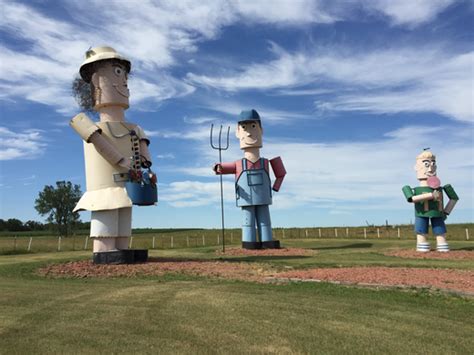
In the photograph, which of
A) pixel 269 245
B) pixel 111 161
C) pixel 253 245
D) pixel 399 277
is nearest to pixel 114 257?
pixel 111 161

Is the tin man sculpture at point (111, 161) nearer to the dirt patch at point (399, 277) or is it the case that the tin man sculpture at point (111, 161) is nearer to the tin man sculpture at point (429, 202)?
the dirt patch at point (399, 277)

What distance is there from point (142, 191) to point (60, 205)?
144 feet

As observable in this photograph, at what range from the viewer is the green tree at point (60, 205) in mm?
53812

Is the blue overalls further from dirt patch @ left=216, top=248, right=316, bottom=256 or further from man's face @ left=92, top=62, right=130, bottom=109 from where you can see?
man's face @ left=92, top=62, right=130, bottom=109

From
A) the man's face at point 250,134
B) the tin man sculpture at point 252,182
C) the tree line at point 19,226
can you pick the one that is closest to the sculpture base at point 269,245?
the tin man sculpture at point 252,182

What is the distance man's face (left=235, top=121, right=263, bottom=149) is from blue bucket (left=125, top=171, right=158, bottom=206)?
7.70 m

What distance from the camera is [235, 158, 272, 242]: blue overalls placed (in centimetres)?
2084

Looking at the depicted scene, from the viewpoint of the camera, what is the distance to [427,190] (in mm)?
18906

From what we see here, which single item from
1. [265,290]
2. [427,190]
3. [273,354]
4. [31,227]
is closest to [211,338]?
[273,354]

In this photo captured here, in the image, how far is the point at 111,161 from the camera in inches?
549

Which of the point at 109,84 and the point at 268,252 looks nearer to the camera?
the point at 109,84

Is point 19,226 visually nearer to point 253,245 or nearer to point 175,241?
point 175,241

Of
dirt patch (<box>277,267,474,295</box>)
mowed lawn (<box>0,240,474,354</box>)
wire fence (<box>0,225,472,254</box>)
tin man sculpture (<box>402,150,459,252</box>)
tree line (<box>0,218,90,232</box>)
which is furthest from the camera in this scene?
tree line (<box>0,218,90,232</box>)

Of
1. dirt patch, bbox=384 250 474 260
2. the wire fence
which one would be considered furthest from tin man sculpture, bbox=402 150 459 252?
the wire fence
